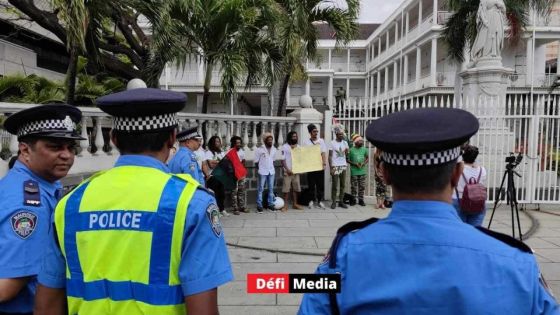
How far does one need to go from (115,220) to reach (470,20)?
1688cm

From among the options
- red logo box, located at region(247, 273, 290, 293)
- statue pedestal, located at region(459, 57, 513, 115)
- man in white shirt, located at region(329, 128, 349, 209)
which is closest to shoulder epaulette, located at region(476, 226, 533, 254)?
red logo box, located at region(247, 273, 290, 293)

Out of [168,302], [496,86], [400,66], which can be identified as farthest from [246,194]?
[400,66]

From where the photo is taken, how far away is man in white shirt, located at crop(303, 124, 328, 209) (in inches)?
394

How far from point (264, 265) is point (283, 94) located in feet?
26.1

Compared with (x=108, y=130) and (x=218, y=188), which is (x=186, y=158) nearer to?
(x=108, y=130)

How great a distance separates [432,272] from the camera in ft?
4.16

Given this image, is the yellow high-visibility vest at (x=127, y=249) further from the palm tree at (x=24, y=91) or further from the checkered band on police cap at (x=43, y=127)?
the palm tree at (x=24, y=91)

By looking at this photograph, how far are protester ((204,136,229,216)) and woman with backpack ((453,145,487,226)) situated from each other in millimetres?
4621

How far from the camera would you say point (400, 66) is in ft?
125

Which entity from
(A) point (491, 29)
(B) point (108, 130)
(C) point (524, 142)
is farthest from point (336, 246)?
(A) point (491, 29)

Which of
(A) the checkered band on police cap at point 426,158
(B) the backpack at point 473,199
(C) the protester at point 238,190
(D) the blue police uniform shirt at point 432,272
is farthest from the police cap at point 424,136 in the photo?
(C) the protester at point 238,190

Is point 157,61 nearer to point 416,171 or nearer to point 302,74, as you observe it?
point 302,74

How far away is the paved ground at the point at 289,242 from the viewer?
4555 mm

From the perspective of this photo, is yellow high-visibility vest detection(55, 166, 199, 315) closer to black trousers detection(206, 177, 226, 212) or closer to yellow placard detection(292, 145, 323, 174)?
black trousers detection(206, 177, 226, 212)
